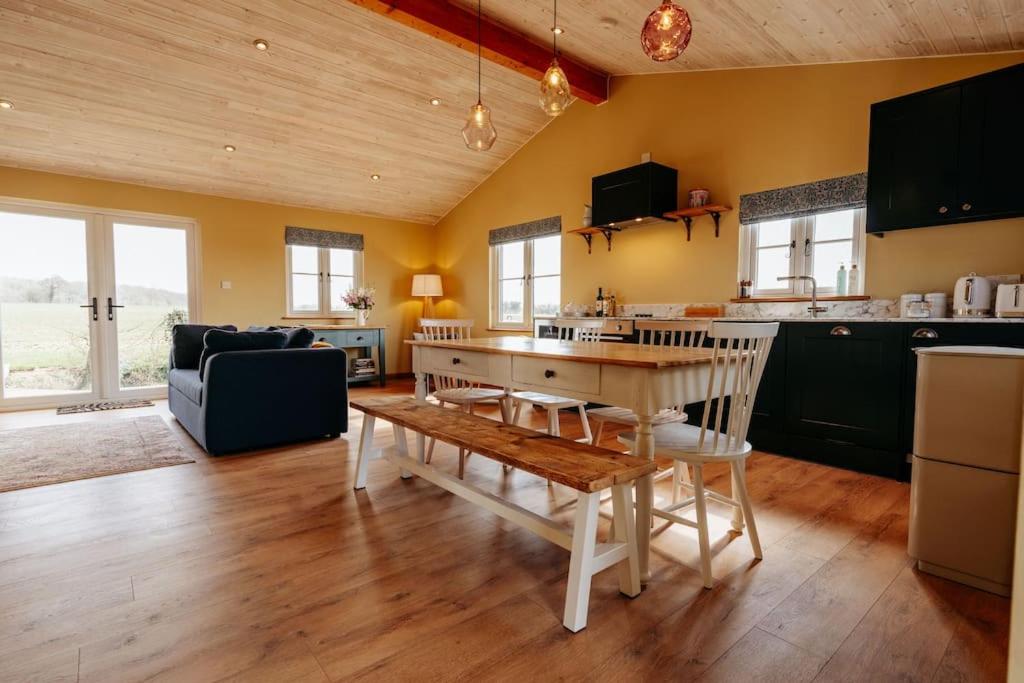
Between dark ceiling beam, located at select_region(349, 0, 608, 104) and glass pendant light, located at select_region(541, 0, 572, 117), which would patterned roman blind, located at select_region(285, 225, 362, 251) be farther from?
glass pendant light, located at select_region(541, 0, 572, 117)

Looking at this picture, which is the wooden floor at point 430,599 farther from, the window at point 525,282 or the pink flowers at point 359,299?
the pink flowers at point 359,299

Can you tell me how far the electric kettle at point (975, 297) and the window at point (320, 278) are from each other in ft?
20.8

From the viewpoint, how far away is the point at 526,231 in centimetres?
599

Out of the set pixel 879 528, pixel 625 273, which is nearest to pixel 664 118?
pixel 625 273

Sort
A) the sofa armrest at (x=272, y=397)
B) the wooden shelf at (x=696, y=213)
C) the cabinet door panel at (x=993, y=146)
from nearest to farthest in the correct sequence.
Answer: the cabinet door panel at (x=993, y=146)
the sofa armrest at (x=272, y=397)
the wooden shelf at (x=696, y=213)

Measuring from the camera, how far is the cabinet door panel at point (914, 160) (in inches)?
109

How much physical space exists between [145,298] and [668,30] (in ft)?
19.7

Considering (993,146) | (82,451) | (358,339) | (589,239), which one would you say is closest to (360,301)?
(358,339)

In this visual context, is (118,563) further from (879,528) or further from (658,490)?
(879,528)

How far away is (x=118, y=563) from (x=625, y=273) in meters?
4.27

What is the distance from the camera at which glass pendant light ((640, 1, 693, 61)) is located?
A: 1.92m

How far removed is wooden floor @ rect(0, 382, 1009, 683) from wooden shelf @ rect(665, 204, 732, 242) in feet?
7.80

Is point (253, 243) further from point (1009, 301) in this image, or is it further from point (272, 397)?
point (1009, 301)

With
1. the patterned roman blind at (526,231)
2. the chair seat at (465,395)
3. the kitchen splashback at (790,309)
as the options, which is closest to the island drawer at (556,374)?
the chair seat at (465,395)
